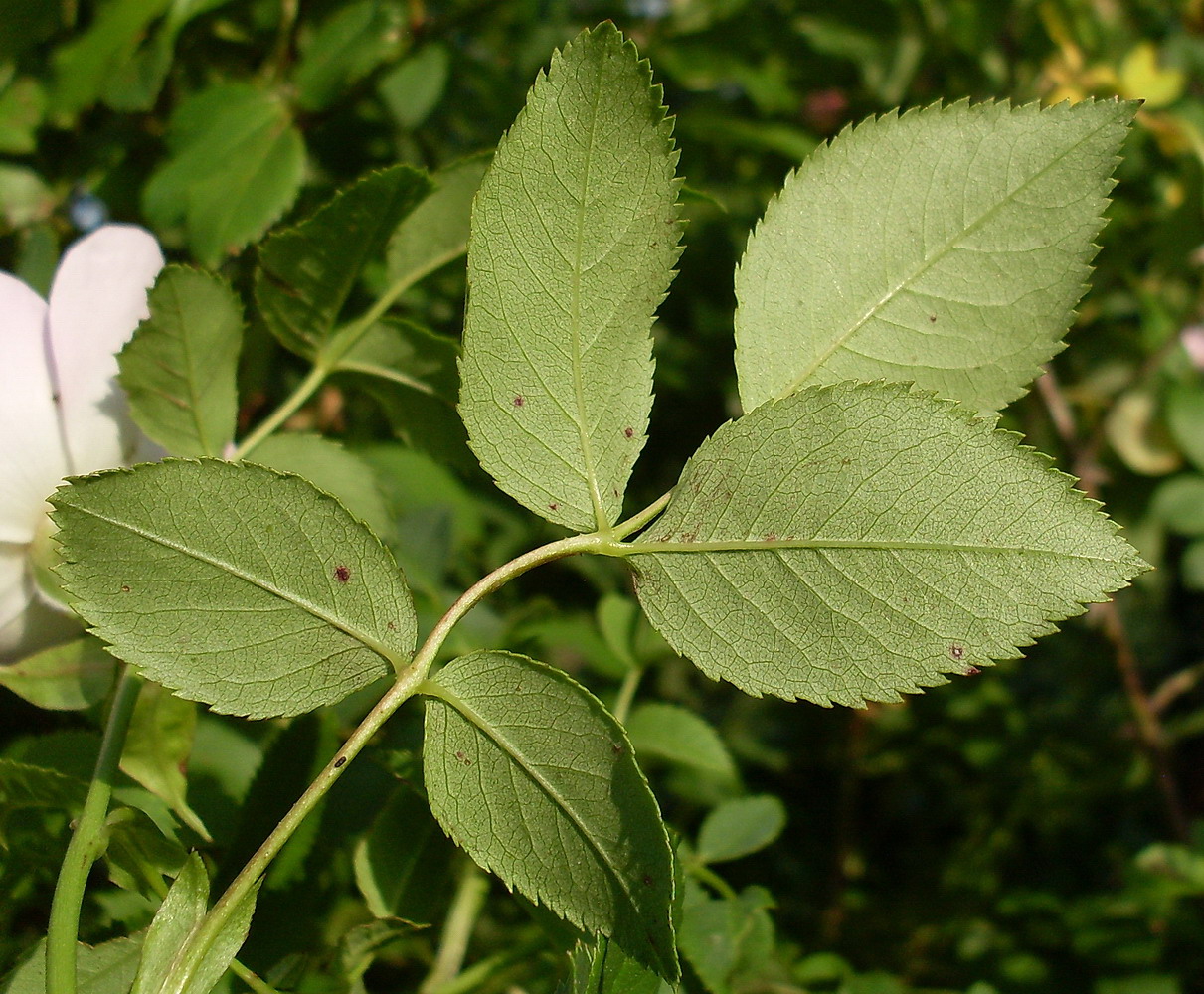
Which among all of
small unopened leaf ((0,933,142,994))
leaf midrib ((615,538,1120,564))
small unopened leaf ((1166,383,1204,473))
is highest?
leaf midrib ((615,538,1120,564))

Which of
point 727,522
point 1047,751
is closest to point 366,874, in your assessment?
point 727,522

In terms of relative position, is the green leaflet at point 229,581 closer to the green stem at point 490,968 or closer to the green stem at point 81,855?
the green stem at point 81,855

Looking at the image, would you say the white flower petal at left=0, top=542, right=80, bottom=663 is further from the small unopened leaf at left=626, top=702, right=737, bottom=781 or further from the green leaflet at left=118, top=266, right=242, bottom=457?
the small unopened leaf at left=626, top=702, right=737, bottom=781

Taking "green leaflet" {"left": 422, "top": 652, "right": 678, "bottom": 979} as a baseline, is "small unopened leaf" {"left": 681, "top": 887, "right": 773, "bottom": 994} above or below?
below

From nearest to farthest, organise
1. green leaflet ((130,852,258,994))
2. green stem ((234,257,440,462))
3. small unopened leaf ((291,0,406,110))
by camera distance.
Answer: green leaflet ((130,852,258,994)) < green stem ((234,257,440,462)) < small unopened leaf ((291,0,406,110))

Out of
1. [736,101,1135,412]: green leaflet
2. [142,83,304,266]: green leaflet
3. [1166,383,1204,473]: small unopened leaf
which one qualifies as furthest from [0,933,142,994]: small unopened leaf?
[1166,383,1204,473]: small unopened leaf

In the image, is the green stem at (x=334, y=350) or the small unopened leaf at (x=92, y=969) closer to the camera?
the small unopened leaf at (x=92, y=969)

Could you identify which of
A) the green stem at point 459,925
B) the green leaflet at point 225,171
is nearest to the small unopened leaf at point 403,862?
the green stem at point 459,925
